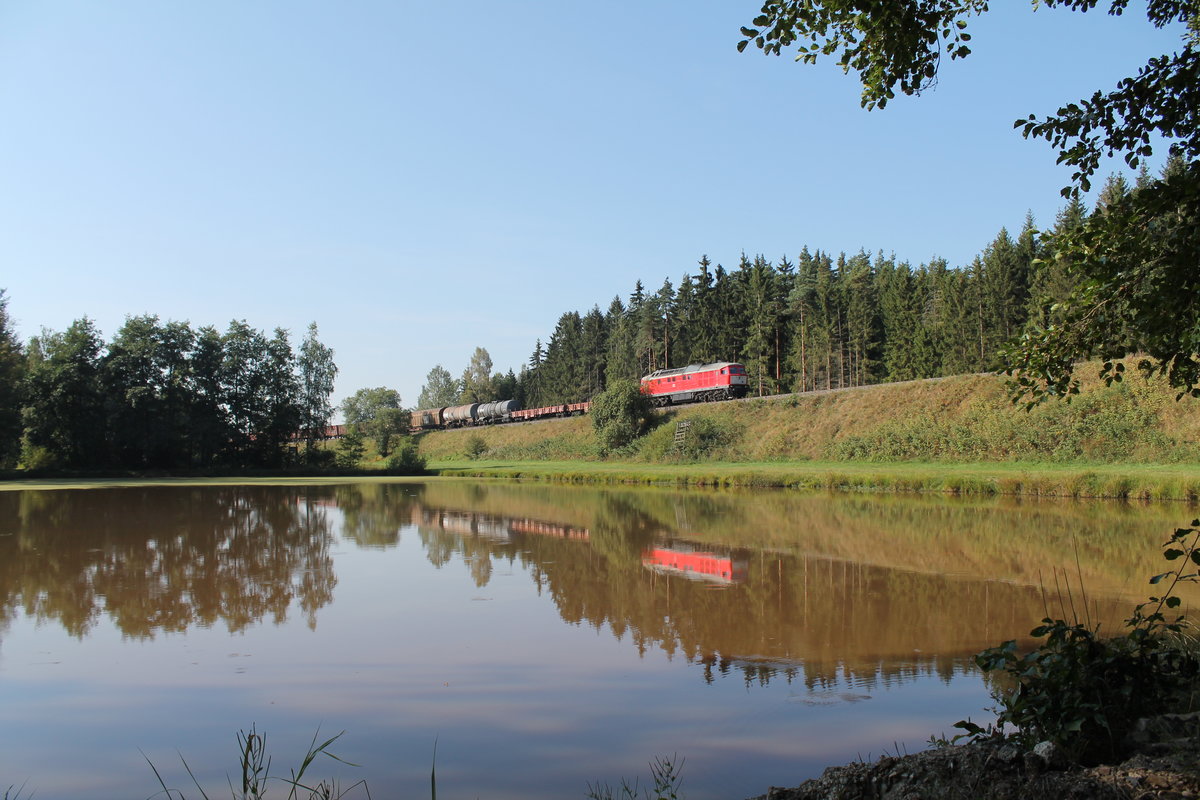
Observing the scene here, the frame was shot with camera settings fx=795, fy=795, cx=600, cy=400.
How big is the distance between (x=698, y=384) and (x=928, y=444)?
21.2m

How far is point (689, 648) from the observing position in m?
9.18

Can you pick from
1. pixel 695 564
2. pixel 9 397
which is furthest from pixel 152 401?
pixel 695 564

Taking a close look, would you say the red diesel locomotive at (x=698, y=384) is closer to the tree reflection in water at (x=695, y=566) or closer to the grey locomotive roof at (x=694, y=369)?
the grey locomotive roof at (x=694, y=369)

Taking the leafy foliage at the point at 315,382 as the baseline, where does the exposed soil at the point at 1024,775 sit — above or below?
below

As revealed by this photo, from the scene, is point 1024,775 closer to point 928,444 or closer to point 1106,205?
point 1106,205

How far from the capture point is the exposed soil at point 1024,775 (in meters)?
Result: 3.88

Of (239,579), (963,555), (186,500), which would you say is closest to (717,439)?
(186,500)

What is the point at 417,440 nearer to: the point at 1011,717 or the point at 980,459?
the point at 980,459

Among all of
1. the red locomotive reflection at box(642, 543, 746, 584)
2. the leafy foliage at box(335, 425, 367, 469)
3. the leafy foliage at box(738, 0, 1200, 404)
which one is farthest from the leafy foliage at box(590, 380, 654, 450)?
the leafy foliage at box(738, 0, 1200, 404)

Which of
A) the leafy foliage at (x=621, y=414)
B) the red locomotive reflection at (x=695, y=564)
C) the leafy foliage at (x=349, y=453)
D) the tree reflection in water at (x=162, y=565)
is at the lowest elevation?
the red locomotive reflection at (x=695, y=564)

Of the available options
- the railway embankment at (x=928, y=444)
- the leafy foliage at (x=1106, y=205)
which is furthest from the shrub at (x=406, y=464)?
the leafy foliage at (x=1106, y=205)

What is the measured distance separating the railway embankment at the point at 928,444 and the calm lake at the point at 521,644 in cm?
1030

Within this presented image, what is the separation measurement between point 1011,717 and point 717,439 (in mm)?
46425

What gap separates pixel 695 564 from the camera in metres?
15.3
